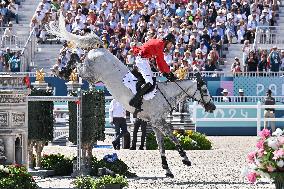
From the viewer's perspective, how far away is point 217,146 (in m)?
33.2

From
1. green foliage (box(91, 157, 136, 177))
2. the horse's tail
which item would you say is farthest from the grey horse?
green foliage (box(91, 157, 136, 177))

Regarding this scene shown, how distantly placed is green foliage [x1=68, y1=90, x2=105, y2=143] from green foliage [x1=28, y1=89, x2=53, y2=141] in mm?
465

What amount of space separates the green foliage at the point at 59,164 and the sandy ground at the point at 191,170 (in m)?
0.62

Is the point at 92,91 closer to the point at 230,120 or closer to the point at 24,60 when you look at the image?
the point at 230,120

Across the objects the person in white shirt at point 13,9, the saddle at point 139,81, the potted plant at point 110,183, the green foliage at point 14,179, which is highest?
the person in white shirt at point 13,9

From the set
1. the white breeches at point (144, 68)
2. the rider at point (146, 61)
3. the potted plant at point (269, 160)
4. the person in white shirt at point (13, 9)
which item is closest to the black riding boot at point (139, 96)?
the rider at point (146, 61)

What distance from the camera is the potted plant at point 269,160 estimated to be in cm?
1541

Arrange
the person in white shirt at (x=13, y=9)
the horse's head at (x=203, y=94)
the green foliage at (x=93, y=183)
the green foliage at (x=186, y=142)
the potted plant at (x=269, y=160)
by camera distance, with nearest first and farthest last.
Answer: the potted plant at (x=269, y=160)
the green foliage at (x=93, y=183)
the horse's head at (x=203, y=94)
the green foliage at (x=186, y=142)
the person in white shirt at (x=13, y=9)

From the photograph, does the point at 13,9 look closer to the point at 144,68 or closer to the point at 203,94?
the point at 203,94

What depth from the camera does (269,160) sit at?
50.9ft

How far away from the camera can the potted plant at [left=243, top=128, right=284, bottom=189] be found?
1541 cm

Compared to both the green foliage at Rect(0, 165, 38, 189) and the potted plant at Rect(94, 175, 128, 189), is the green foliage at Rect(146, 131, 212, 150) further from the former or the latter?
the green foliage at Rect(0, 165, 38, 189)

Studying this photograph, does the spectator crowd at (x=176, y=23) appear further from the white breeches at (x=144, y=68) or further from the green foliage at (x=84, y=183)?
the green foliage at (x=84, y=183)

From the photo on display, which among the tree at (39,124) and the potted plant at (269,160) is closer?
the potted plant at (269,160)
